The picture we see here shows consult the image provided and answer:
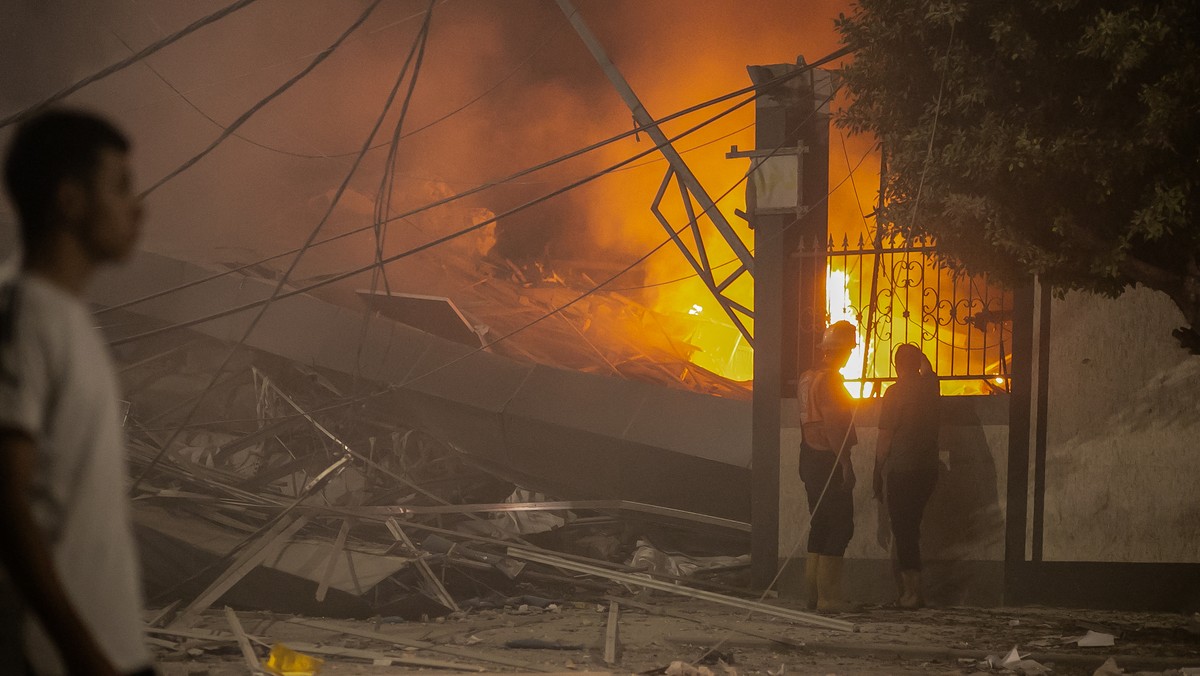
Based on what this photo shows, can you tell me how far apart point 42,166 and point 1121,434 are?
8831 millimetres

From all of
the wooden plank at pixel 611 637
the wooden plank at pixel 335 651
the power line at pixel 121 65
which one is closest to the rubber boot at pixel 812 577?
the wooden plank at pixel 611 637

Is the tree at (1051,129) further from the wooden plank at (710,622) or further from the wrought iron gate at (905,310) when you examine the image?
the wooden plank at (710,622)


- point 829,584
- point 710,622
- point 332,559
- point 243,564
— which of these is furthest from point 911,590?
point 243,564

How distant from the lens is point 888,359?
10.2 m

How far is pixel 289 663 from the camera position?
638 cm

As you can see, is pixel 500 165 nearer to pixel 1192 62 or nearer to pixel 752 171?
pixel 752 171

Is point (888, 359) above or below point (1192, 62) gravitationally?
below

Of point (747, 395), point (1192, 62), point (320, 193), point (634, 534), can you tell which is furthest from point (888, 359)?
point (320, 193)

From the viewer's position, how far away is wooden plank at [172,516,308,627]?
810 centimetres

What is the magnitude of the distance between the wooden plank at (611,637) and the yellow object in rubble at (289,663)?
1.76m

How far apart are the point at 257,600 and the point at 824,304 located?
5.16 meters

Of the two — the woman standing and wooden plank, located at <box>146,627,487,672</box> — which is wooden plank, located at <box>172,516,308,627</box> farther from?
the woman standing

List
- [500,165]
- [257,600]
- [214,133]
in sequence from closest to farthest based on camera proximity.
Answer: [257,600] < [214,133] < [500,165]

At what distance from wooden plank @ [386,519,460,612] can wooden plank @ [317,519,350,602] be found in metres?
0.38
